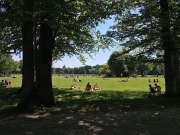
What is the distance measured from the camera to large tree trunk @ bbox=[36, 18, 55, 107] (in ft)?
37.0

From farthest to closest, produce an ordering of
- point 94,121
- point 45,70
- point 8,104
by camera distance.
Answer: point 8,104
point 45,70
point 94,121

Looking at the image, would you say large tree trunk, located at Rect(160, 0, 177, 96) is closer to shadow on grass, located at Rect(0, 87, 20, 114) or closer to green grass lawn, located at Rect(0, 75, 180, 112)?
green grass lawn, located at Rect(0, 75, 180, 112)

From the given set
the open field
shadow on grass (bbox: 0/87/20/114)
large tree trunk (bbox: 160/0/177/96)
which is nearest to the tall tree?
large tree trunk (bbox: 160/0/177/96)

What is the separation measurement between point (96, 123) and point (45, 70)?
4.74 metres

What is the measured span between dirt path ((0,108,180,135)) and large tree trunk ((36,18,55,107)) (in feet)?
6.83

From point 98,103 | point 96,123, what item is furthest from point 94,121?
point 98,103

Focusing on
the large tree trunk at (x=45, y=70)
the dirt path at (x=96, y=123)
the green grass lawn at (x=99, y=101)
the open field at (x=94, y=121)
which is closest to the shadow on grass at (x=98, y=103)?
the green grass lawn at (x=99, y=101)

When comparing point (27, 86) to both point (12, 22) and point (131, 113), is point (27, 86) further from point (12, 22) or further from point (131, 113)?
point (131, 113)

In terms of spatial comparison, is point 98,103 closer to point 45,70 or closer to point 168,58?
point 45,70

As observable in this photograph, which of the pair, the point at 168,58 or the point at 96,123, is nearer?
the point at 96,123

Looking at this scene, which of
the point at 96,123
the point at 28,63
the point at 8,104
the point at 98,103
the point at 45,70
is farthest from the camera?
the point at 98,103

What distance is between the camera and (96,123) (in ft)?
25.8

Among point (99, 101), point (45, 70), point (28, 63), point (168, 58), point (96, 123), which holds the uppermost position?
point (168, 58)

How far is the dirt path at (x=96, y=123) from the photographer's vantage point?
6.88m
